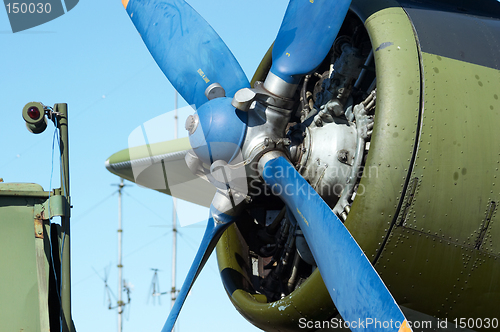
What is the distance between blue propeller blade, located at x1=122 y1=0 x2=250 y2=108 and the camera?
683 cm

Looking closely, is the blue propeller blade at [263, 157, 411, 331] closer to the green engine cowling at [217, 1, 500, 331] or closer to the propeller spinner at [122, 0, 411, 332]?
the propeller spinner at [122, 0, 411, 332]

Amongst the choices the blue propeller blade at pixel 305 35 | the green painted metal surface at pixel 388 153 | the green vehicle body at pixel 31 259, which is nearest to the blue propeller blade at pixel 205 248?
the green vehicle body at pixel 31 259

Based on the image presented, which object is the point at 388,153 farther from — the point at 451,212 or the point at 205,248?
the point at 205,248

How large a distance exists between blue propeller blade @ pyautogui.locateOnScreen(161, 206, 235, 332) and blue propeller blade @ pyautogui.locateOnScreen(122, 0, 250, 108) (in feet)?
4.40

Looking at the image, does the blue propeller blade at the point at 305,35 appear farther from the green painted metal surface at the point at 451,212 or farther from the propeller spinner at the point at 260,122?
the green painted metal surface at the point at 451,212

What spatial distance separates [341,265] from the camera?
499 centimetres

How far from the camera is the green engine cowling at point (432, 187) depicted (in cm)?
523

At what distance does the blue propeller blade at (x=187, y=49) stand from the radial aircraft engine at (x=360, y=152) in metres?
0.02

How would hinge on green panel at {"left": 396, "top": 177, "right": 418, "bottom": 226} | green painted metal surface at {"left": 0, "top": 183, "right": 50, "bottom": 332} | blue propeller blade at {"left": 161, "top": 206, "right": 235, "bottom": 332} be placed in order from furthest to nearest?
1. blue propeller blade at {"left": 161, "top": 206, "right": 235, "bottom": 332}
2. green painted metal surface at {"left": 0, "top": 183, "right": 50, "bottom": 332}
3. hinge on green panel at {"left": 396, "top": 177, "right": 418, "bottom": 226}

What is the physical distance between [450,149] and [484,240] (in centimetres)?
89

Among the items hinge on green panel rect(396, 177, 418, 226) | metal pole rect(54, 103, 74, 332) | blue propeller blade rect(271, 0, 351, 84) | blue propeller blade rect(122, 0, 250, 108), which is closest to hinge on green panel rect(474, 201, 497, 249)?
hinge on green panel rect(396, 177, 418, 226)

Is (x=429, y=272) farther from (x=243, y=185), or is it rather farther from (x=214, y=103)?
(x=214, y=103)

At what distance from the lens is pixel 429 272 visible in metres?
5.37

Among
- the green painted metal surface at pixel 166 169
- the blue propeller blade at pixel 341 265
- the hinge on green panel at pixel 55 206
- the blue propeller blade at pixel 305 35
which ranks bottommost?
the blue propeller blade at pixel 341 265
